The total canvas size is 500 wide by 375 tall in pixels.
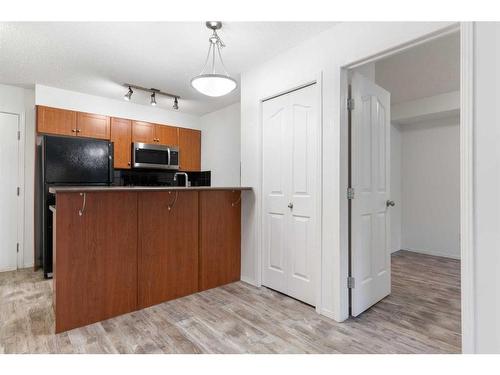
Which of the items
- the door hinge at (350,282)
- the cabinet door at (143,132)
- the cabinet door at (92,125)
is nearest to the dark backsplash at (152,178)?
the cabinet door at (143,132)

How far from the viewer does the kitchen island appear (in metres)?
1.93

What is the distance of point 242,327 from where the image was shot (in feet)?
6.51

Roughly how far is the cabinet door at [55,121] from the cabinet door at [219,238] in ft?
7.24

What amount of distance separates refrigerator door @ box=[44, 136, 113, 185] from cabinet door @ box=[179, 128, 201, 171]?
48.0 inches

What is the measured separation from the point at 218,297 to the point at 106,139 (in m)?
2.69

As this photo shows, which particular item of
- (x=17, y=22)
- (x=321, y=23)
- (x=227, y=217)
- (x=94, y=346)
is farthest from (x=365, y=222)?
(x=17, y=22)

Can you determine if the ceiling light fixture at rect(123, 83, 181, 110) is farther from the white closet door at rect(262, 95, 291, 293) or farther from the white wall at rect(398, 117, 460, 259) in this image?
the white wall at rect(398, 117, 460, 259)

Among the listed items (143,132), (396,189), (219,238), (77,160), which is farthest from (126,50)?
(396,189)

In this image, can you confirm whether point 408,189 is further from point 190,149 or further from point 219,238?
point 190,149

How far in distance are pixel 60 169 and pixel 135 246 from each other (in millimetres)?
1726

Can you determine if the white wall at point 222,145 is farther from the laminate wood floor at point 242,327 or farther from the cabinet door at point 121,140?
the laminate wood floor at point 242,327

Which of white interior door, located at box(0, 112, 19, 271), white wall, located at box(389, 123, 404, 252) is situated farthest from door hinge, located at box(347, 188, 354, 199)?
white interior door, located at box(0, 112, 19, 271)

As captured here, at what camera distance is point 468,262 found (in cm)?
127
